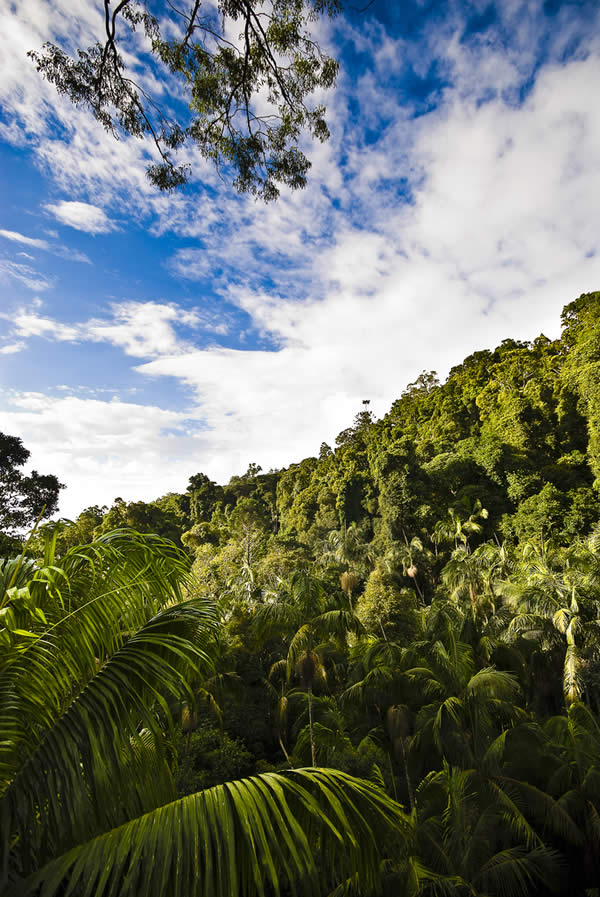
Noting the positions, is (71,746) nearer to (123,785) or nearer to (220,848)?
(123,785)

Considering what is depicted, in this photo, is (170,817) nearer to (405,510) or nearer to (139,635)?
(139,635)

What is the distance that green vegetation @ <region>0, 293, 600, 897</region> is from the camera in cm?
198

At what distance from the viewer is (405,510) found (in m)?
30.2

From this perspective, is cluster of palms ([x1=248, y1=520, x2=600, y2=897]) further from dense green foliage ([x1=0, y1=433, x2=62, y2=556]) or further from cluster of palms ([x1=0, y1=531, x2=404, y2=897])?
dense green foliage ([x1=0, y1=433, x2=62, y2=556])

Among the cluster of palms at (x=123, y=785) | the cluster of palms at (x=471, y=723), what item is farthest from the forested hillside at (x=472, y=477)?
the cluster of palms at (x=123, y=785)

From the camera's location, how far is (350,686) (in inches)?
493

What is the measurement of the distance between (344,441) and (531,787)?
44.1 metres

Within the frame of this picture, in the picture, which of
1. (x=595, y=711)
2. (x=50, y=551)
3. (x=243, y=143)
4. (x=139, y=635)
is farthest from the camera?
(x=595, y=711)

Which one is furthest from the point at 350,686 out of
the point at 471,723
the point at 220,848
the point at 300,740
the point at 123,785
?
the point at 220,848

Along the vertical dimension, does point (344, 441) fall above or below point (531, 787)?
above

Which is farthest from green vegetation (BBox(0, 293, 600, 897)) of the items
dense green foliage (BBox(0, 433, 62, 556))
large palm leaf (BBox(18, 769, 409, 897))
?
dense green foliage (BBox(0, 433, 62, 556))

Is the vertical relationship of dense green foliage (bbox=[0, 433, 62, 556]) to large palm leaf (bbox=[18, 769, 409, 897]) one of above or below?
above

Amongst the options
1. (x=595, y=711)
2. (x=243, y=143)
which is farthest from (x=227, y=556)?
(x=243, y=143)

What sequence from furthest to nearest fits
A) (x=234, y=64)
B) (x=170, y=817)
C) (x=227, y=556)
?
(x=227, y=556)
(x=234, y=64)
(x=170, y=817)
